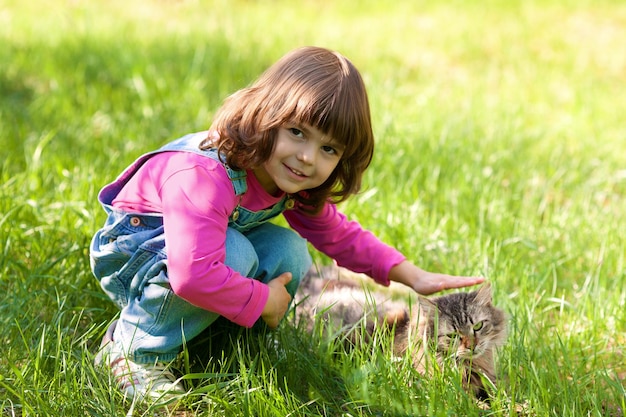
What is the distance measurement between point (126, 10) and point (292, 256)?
561 cm

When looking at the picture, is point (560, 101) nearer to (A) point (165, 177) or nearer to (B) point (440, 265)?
(B) point (440, 265)

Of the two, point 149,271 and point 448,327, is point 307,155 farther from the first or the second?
point 448,327

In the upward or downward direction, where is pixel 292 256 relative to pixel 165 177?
downward

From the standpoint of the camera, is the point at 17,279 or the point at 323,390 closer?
the point at 323,390

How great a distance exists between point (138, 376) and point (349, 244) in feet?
2.91

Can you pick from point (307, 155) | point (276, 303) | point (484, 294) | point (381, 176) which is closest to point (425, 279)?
point (484, 294)

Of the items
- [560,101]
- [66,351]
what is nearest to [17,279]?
[66,351]

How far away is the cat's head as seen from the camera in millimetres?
2428

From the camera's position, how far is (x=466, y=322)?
2441 millimetres

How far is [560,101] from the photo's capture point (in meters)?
5.48

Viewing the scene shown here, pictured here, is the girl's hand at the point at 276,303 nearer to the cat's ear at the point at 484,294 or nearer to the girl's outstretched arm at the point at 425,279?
the girl's outstretched arm at the point at 425,279

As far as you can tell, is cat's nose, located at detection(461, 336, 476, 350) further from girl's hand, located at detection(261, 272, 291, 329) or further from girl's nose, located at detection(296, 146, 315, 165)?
girl's nose, located at detection(296, 146, 315, 165)

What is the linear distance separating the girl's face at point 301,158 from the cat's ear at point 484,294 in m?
0.65

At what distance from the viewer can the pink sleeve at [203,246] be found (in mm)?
2076
